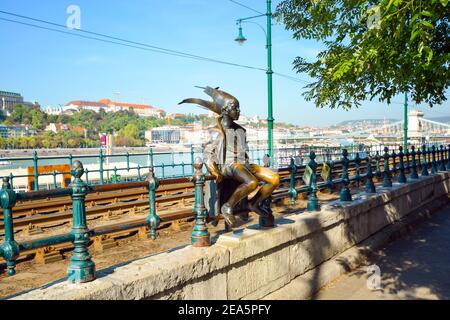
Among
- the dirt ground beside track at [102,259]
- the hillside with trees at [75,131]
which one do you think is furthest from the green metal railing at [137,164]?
the hillside with trees at [75,131]

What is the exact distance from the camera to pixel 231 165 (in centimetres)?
479

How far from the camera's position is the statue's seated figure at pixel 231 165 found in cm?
473

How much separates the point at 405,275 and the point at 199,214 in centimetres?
357

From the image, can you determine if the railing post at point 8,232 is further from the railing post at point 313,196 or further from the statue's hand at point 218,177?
the railing post at point 313,196

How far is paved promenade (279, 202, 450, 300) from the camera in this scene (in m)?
5.32

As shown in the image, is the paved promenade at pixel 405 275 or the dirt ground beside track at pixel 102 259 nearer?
the paved promenade at pixel 405 275

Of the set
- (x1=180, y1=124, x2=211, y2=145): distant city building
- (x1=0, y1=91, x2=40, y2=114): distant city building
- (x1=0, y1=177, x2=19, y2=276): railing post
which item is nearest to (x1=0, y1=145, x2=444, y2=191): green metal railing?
(x1=180, y1=124, x2=211, y2=145): distant city building

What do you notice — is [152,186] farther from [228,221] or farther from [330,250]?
[330,250]

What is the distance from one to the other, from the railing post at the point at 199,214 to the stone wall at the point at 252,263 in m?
0.10

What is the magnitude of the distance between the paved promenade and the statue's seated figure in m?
1.20

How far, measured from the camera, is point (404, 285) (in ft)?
18.4

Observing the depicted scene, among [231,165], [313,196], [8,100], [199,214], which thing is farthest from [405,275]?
[8,100]
